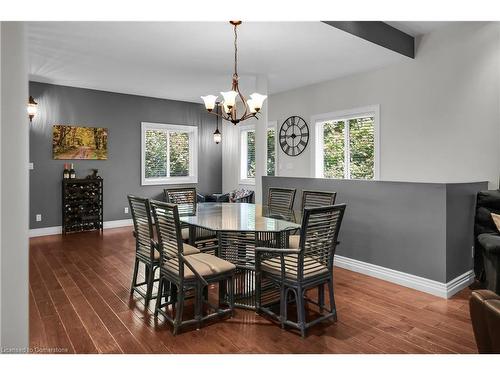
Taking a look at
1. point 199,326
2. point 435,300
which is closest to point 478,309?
point 199,326

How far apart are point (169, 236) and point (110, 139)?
4867 mm

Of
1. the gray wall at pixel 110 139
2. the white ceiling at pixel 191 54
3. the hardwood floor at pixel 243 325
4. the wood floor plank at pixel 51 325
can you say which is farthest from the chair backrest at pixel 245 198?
the wood floor plank at pixel 51 325

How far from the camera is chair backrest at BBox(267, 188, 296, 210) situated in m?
4.04

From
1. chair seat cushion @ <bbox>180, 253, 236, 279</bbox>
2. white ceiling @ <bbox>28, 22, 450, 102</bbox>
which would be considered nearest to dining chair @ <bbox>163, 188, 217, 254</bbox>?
chair seat cushion @ <bbox>180, 253, 236, 279</bbox>

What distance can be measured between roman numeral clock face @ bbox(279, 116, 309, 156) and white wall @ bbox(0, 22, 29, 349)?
17.0 feet

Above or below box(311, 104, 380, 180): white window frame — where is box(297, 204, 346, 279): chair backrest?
below

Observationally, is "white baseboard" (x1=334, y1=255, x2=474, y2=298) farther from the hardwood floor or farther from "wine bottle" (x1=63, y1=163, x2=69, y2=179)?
"wine bottle" (x1=63, y1=163, x2=69, y2=179)

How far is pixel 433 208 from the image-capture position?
3.24 metres

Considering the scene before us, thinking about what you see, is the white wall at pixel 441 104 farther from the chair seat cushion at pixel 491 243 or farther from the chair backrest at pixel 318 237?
the chair backrest at pixel 318 237

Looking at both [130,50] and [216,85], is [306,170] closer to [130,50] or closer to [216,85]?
[216,85]

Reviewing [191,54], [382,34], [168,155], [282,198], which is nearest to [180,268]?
[282,198]

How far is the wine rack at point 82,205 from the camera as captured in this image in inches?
235

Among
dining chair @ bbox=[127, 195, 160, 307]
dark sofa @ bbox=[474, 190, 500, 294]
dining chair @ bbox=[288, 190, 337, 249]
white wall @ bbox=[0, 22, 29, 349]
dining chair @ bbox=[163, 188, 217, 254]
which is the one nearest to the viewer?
white wall @ bbox=[0, 22, 29, 349]

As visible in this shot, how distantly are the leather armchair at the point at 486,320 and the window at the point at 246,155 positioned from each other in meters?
6.59
